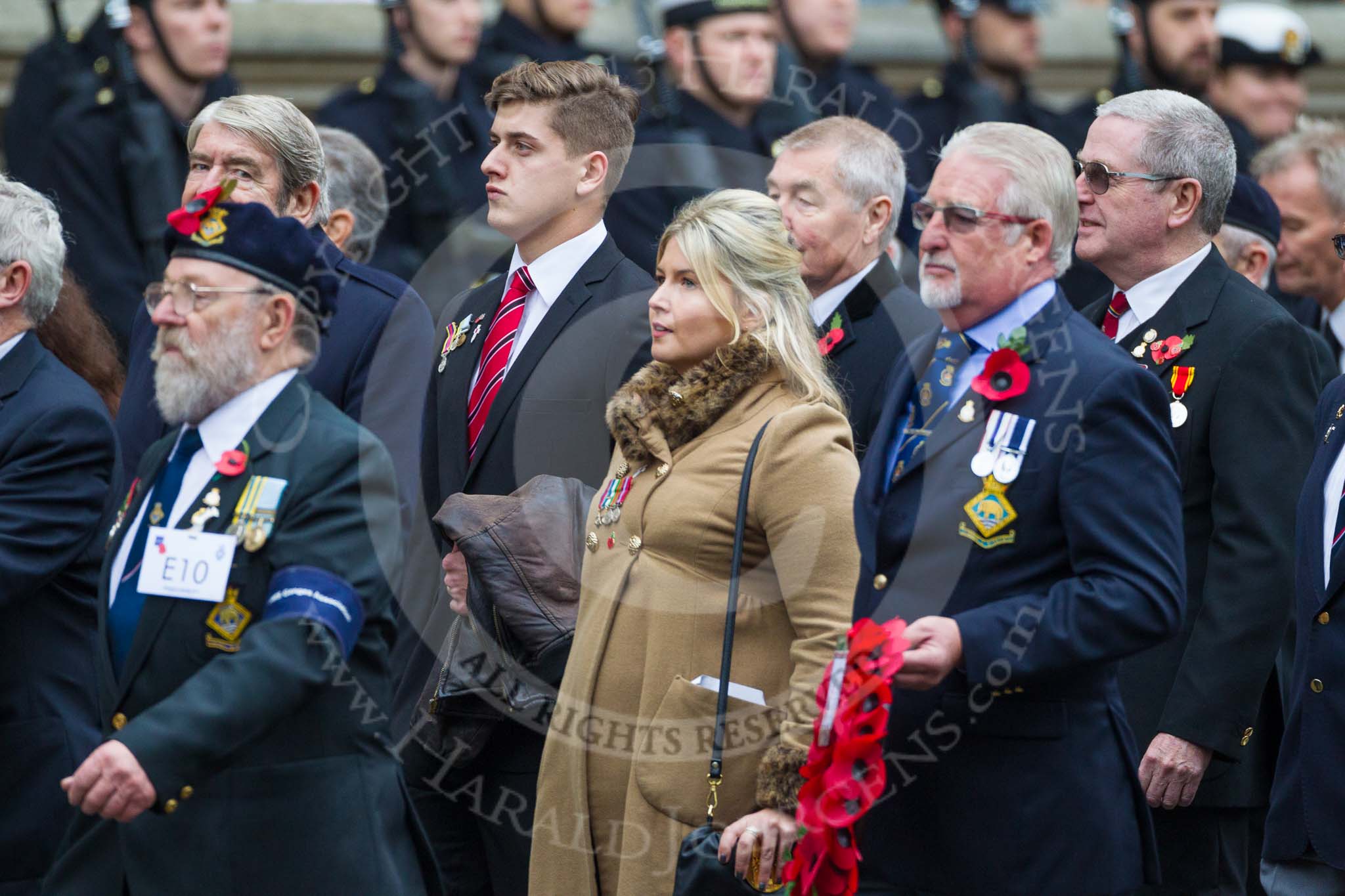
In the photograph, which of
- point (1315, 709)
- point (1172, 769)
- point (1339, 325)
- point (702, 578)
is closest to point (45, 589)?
point (702, 578)

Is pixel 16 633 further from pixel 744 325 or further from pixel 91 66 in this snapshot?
pixel 91 66

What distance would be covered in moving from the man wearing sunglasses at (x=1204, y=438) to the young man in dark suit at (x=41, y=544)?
2.39 metres

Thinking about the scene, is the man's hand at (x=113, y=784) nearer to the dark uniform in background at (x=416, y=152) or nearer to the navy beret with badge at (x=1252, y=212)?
the navy beret with badge at (x=1252, y=212)

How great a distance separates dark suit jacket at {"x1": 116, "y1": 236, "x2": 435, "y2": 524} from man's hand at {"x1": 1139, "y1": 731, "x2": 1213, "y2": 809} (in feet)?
6.53

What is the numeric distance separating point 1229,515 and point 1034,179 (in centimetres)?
109

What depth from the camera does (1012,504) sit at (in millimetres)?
3916

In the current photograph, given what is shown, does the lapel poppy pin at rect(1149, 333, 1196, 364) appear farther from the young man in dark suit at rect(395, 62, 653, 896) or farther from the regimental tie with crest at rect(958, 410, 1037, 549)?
the young man in dark suit at rect(395, 62, 653, 896)

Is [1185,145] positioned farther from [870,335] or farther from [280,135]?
[280,135]

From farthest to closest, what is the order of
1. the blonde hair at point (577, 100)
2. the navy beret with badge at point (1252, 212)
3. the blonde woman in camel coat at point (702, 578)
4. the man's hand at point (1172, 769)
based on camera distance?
1. the navy beret with badge at point (1252, 212)
2. the blonde hair at point (577, 100)
3. the man's hand at point (1172, 769)
4. the blonde woman in camel coat at point (702, 578)

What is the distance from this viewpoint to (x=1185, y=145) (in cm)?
498

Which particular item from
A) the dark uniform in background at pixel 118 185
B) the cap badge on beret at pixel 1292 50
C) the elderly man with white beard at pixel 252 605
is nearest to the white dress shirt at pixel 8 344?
the elderly man with white beard at pixel 252 605

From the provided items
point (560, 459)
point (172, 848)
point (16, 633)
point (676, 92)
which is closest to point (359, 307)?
point (560, 459)

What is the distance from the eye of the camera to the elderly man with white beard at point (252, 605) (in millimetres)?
3924

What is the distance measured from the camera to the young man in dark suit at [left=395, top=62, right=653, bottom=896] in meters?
5.05
